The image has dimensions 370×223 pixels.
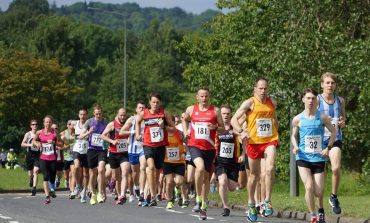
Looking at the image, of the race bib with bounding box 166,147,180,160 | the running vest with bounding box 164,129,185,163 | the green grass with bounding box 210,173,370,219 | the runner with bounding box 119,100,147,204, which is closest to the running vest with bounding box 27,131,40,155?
the runner with bounding box 119,100,147,204

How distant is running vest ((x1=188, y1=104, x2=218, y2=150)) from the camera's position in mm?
18516

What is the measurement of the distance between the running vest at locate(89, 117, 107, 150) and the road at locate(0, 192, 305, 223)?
4.07 ft

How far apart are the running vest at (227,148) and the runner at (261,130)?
3.19 meters

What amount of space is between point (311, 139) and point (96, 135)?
9400mm

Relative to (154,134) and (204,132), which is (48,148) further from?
(204,132)

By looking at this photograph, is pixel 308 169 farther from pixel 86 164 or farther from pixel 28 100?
pixel 28 100

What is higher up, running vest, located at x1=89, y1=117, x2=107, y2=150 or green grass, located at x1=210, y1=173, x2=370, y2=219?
running vest, located at x1=89, y1=117, x2=107, y2=150

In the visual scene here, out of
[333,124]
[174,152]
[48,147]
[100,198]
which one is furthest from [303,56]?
[333,124]

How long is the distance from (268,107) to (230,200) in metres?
6.71

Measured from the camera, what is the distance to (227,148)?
21.0 metres

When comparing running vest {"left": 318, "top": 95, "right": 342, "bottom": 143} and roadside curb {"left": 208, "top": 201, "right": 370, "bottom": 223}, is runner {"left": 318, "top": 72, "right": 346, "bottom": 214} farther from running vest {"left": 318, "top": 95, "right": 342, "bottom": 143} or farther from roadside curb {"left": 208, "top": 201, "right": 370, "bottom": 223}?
roadside curb {"left": 208, "top": 201, "right": 370, "bottom": 223}

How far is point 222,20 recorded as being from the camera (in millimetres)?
49250

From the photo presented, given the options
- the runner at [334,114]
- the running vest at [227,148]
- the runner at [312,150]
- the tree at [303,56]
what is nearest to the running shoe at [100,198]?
the running vest at [227,148]

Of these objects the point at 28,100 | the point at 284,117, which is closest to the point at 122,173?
the point at 284,117
